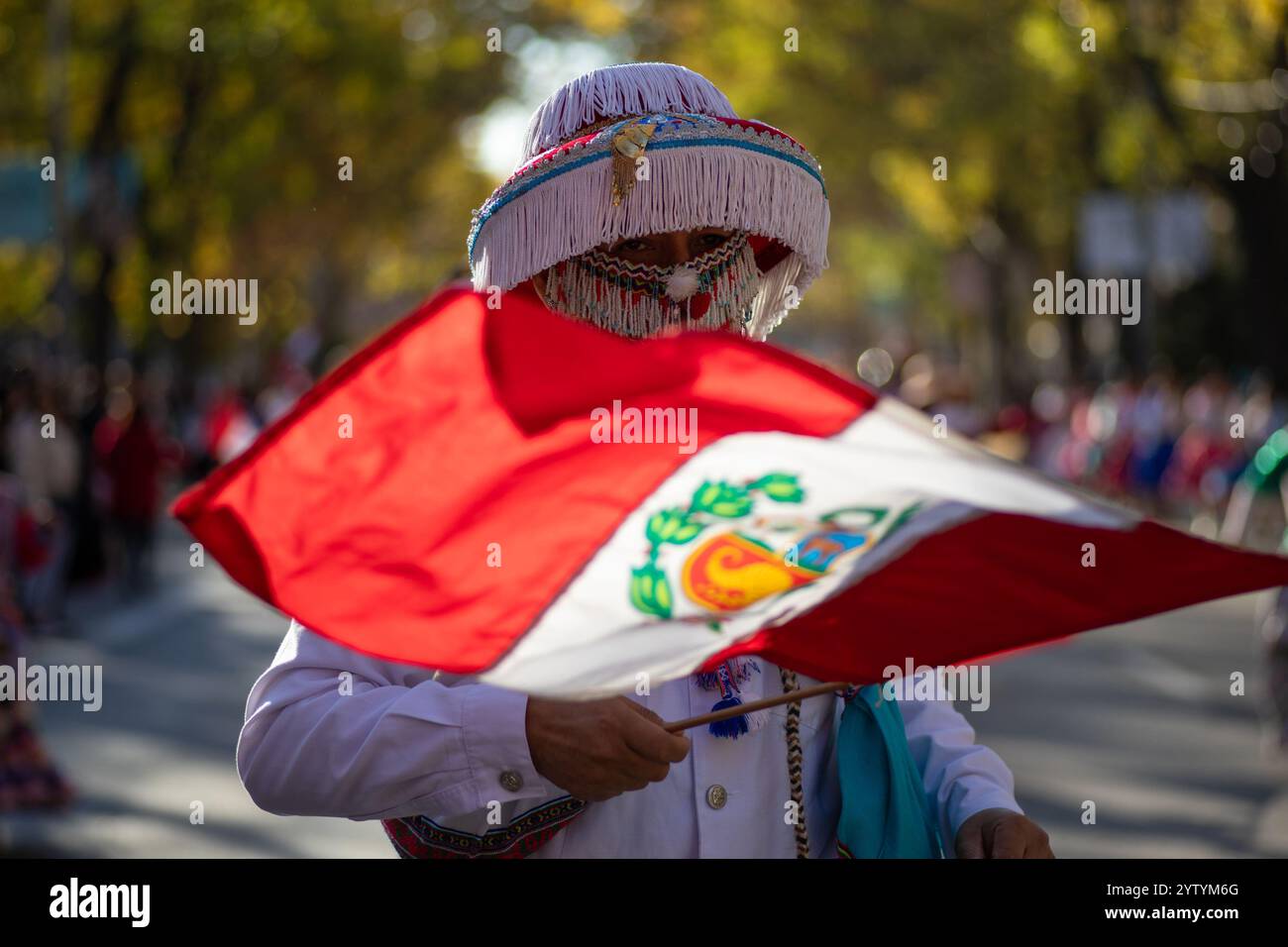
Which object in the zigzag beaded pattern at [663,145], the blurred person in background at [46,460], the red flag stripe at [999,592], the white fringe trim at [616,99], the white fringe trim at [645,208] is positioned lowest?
the red flag stripe at [999,592]

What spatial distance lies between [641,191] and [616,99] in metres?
0.24

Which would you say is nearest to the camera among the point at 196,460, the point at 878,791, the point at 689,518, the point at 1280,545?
the point at 689,518

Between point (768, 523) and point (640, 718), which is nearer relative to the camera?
point (640, 718)

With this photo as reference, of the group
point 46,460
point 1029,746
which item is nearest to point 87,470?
point 46,460

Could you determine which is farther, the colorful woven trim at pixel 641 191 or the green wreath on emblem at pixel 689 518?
the colorful woven trim at pixel 641 191

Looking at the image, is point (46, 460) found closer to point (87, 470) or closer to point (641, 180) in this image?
point (87, 470)

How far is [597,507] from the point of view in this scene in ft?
8.81

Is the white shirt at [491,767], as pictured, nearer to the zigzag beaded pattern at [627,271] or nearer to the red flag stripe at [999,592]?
the red flag stripe at [999,592]

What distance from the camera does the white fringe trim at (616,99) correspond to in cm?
→ 304

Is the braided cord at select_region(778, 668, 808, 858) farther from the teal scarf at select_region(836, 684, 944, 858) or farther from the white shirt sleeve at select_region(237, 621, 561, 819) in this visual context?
the white shirt sleeve at select_region(237, 621, 561, 819)

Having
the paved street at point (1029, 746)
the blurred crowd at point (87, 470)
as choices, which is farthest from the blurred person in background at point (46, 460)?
the paved street at point (1029, 746)

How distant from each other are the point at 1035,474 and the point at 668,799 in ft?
2.40
